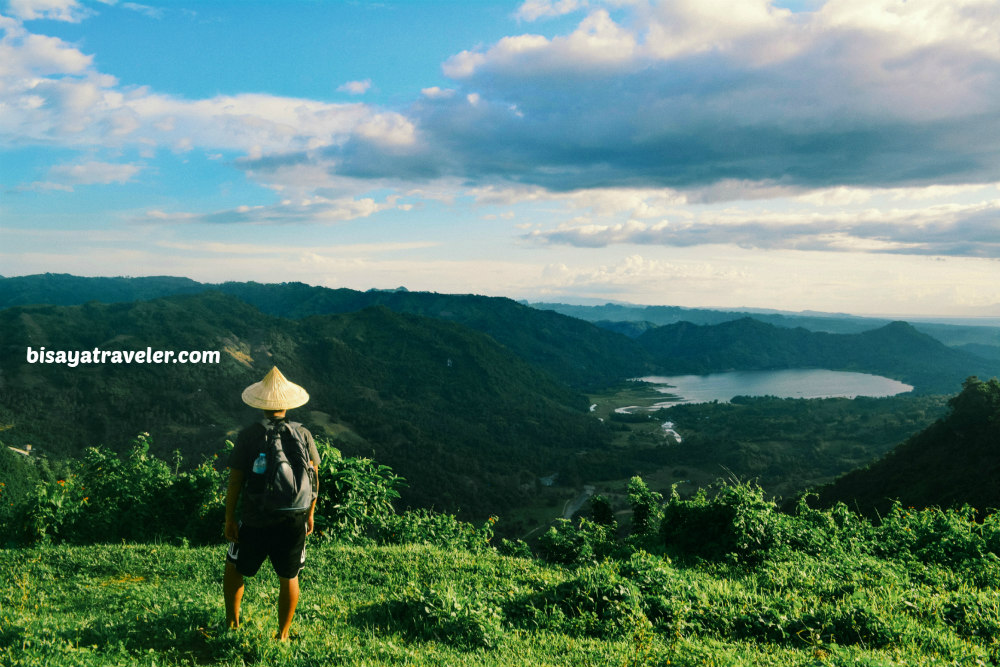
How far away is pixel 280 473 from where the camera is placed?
5371 millimetres

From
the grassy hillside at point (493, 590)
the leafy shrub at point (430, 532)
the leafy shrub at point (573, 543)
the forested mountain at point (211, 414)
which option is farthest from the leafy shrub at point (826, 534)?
the forested mountain at point (211, 414)

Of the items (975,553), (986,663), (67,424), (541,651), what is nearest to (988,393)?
(975,553)

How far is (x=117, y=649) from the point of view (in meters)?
5.19

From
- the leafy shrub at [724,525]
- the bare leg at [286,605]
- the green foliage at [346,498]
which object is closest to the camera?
the bare leg at [286,605]

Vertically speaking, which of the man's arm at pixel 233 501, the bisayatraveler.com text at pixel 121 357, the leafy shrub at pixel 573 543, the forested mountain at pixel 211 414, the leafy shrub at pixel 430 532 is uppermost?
the man's arm at pixel 233 501

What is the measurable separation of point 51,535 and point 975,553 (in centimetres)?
1759

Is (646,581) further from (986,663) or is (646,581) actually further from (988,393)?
(988,393)

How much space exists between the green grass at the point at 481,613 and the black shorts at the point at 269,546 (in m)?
0.65

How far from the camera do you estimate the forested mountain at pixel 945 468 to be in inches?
1242

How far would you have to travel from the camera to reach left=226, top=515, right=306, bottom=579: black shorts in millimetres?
5508

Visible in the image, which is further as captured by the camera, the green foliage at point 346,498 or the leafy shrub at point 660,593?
the green foliage at point 346,498

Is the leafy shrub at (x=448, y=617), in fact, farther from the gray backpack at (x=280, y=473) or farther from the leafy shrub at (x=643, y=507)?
the leafy shrub at (x=643, y=507)

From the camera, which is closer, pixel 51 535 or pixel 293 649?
pixel 293 649

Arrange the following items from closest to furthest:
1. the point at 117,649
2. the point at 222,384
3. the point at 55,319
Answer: the point at 117,649, the point at 222,384, the point at 55,319
